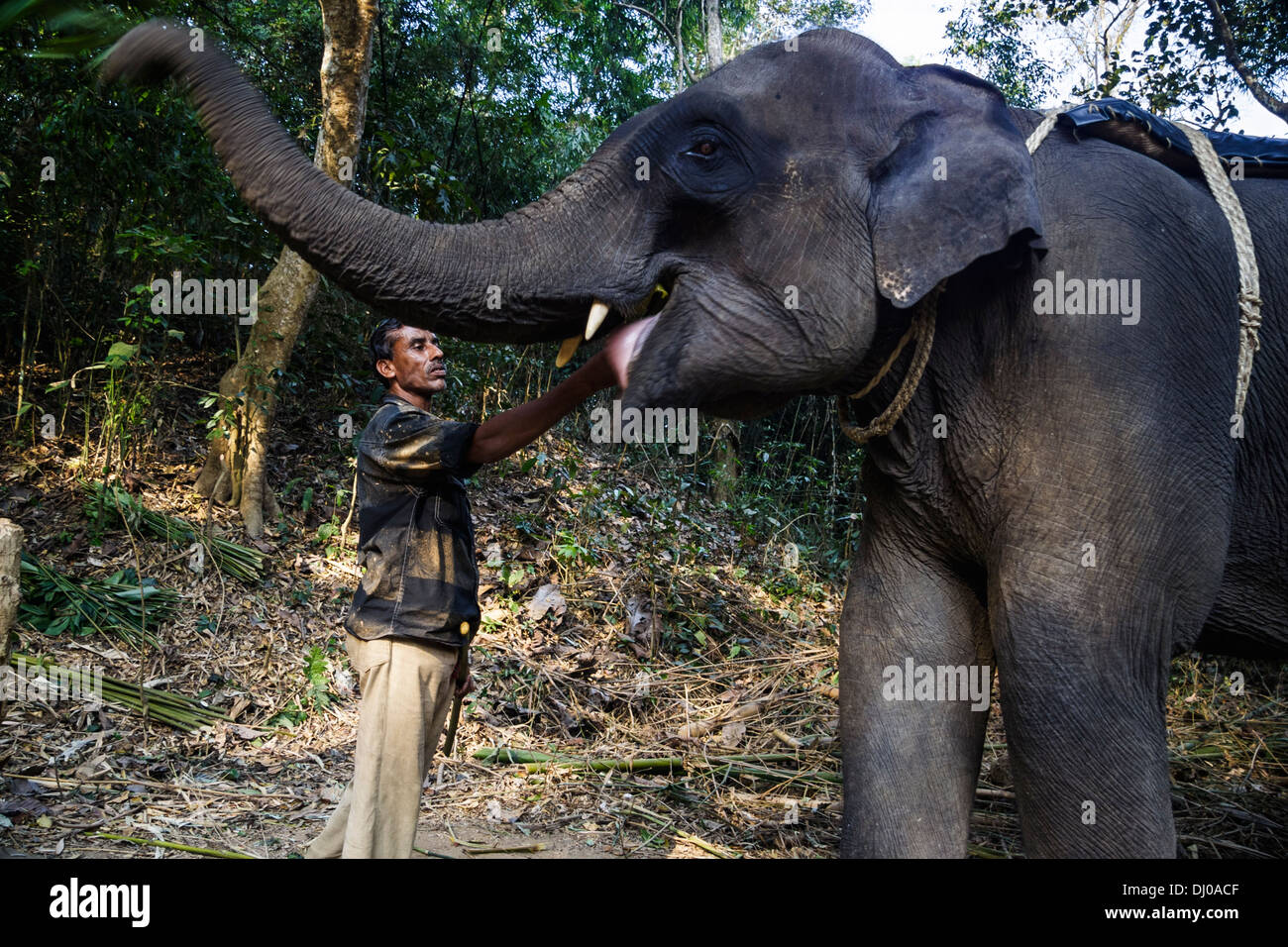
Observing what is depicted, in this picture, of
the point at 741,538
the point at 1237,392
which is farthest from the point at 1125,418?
the point at 741,538

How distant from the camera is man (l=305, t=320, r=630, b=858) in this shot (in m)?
3.42

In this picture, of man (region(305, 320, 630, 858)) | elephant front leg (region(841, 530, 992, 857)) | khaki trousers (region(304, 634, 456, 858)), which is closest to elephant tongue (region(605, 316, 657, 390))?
man (region(305, 320, 630, 858))

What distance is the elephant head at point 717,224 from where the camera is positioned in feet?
8.07

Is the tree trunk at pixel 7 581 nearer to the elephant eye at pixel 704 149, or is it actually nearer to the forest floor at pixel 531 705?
the forest floor at pixel 531 705

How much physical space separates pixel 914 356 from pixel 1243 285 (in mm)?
851

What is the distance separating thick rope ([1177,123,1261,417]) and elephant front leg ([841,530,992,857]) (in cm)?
90

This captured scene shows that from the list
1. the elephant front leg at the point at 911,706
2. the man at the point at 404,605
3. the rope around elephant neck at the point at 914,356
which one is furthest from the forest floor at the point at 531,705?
the rope around elephant neck at the point at 914,356

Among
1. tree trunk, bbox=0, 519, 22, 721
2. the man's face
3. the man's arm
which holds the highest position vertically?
the man's face

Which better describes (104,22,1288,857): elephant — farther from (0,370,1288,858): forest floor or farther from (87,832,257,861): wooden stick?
(87,832,257,861): wooden stick

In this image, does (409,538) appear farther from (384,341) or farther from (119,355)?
(119,355)

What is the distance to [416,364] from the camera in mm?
3748

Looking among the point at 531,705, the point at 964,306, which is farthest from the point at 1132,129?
the point at 531,705

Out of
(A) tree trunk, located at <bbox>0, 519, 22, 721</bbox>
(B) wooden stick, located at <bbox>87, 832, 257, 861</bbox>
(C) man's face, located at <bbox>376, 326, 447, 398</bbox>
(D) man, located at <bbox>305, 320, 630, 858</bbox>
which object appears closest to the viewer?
(A) tree trunk, located at <bbox>0, 519, 22, 721</bbox>

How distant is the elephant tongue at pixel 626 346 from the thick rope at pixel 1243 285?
4.96 feet
